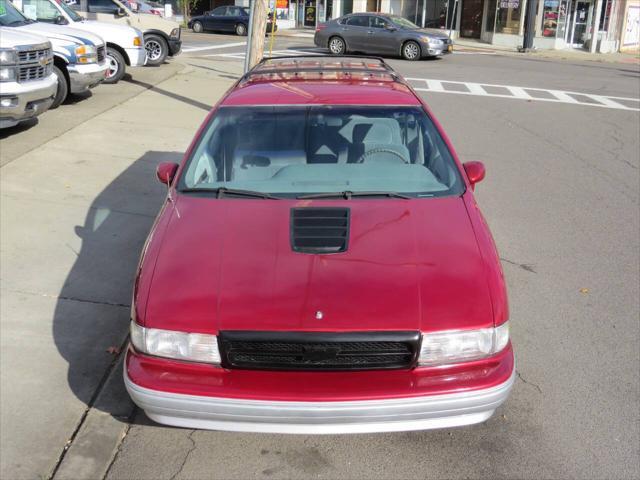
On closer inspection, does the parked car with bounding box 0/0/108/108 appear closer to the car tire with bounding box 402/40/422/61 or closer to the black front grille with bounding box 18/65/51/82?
the black front grille with bounding box 18/65/51/82

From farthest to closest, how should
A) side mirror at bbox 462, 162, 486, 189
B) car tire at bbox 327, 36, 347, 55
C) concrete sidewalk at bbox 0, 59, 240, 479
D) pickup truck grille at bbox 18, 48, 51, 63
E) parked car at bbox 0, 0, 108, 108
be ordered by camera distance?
car tire at bbox 327, 36, 347, 55
parked car at bbox 0, 0, 108, 108
pickup truck grille at bbox 18, 48, 51, 63
side mirror at bbox 462, 162, 486, 189
concrete sidewalk at bbox 0, 59, 240, 479

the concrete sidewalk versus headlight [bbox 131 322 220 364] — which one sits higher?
headlight [bbox 131 322 220 364]

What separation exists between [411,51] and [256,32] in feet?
40.8

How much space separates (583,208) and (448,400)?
5638 millimetres

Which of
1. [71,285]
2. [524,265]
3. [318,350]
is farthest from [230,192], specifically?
[524,265]

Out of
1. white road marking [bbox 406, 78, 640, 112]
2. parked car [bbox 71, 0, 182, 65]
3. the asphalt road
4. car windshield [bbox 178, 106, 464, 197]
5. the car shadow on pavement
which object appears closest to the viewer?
the asphalt road

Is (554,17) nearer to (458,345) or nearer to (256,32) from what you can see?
(256,32)

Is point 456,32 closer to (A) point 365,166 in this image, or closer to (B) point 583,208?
(B) point 583,208

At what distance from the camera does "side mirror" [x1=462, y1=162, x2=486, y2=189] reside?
4.63m

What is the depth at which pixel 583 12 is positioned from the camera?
109 feet

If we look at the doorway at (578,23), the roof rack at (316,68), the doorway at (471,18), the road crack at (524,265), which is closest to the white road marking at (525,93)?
the road crack at (524,265)

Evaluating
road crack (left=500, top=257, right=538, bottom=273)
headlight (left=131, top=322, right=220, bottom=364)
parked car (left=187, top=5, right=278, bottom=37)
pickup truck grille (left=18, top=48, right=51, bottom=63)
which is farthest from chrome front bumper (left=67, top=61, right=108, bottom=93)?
parked car (left=187, top=5, right=278, bottom=37)

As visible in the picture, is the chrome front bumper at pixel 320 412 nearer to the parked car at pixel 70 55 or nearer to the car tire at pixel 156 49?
the parked car at pixel 70 55

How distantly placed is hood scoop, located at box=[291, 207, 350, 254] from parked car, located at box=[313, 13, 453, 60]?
2134cm
